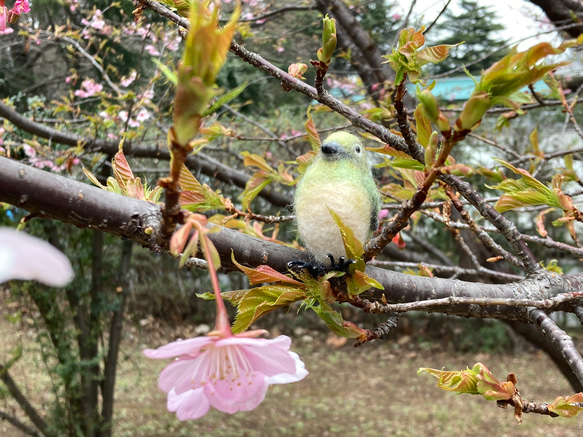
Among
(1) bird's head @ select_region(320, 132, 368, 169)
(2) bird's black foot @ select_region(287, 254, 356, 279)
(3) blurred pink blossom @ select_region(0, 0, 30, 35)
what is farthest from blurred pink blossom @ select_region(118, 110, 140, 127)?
(2) bird's black foot @ select_region(287, 254, 356, 279)

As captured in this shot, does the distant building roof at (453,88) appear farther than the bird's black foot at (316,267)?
Yes

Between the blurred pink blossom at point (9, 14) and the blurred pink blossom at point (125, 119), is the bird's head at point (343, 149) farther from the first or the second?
the blurred pink blossom at point (125, 119)

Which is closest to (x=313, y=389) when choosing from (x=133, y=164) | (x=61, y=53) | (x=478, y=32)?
(x=133, y=164)

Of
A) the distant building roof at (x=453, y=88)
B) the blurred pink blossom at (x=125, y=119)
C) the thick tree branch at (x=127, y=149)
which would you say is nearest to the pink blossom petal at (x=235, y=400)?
the thick tree branch at (x=127, y=149)

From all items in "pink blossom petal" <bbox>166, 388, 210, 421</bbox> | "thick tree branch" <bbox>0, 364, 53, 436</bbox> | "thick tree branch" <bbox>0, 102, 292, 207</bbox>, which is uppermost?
"pink blossom petal" <bbox>166, 388, 210, 421</bbox>

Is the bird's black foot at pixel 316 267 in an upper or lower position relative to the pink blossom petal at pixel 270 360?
lower

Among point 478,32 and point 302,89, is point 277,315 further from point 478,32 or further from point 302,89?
point 302,89

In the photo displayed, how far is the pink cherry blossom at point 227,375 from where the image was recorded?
350 millimetres

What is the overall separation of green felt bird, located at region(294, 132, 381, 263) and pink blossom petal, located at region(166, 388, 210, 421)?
0.81 feet

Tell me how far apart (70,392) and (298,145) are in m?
2.28

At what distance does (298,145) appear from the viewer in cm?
348

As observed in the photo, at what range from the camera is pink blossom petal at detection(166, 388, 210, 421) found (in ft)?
1.28

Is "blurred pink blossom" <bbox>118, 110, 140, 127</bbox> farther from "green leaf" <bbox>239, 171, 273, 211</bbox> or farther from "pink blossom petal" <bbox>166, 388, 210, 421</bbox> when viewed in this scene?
"pink blossom petal" <bbox>166, 388, 210, 421</bbox>

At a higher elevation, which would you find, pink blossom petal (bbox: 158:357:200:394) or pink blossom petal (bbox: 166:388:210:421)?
pink blossom petal (bbox: 158:357:200:394)
